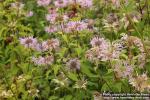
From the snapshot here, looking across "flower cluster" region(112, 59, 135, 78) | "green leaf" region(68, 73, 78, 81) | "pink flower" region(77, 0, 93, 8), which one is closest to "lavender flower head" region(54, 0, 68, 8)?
"pink flower" region(77, 0, 93, 8)

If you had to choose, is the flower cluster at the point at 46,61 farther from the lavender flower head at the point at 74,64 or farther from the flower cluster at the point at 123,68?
the flower cluster at the point at 123,68

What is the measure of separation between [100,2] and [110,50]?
56.7 inches

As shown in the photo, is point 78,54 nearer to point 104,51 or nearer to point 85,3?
point 104,51

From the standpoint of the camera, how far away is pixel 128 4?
136 inches

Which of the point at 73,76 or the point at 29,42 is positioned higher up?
the point at 29,42

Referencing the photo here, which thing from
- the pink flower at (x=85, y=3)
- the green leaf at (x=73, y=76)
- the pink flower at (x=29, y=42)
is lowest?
the green leaf at (x=73, y=76)

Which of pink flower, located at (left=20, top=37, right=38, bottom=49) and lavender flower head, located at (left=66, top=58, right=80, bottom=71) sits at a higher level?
pink flower, located at (left=20, top=37, right=38, bottom=49)

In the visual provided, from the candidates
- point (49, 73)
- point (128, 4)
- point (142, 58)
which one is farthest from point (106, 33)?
point (142, 58)

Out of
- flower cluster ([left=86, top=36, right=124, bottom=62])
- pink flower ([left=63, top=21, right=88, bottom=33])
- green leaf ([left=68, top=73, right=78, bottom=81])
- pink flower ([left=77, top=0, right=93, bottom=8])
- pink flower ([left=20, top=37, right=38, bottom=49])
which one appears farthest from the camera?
pink flower ([left=77, top=0, right=93, bottom=8])

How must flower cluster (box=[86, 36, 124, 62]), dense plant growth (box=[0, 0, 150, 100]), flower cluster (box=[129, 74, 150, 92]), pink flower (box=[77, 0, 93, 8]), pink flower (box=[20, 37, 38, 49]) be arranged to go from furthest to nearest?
1. pink flower (box=[77, 0, 93, 8])
2. pink flower (box=[20, 37, 38, 49])
3. dense plant growth (box=[0, 0, 150, 100])
4. flower cluster (box=[86, 36, 124, 62])
5. flower cluster (box=[129, 74, 150, 92])

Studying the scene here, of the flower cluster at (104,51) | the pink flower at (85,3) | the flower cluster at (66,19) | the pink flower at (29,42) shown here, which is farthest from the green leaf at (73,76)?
the pink flower at (85,3)

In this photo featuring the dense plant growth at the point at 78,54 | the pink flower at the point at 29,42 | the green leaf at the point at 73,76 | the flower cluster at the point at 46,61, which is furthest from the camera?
the pink flower at the point at 29,42

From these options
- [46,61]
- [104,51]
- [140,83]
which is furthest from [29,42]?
[140,83]

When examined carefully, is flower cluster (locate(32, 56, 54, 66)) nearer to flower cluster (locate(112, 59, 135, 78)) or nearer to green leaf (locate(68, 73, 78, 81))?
green leaf (locate(68, 73, 78, 81))
